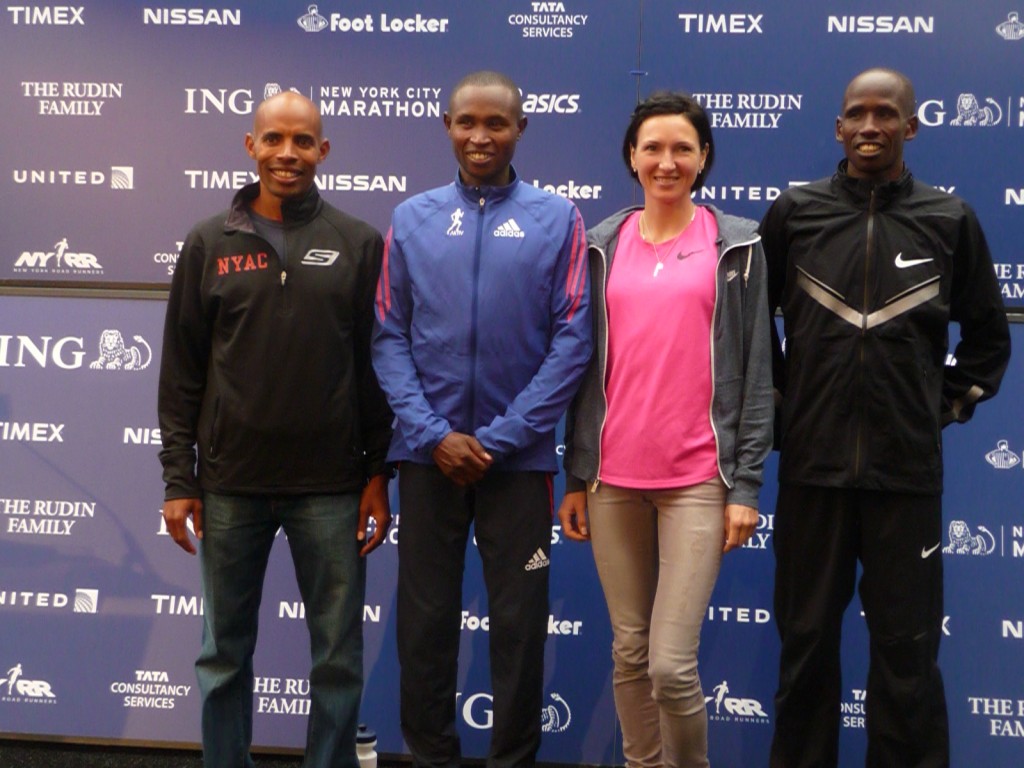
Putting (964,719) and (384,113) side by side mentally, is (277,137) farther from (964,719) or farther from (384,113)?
(964,719)

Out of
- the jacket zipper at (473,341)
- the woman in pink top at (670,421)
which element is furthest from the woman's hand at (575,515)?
the jacket zipper at (473,341)

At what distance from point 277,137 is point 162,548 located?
1558mm

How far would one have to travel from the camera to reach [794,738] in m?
2.85

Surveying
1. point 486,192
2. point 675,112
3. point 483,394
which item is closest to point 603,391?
point 483,394

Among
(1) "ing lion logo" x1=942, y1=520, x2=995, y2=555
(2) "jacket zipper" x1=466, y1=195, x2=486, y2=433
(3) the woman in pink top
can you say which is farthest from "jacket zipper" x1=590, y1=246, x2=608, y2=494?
(1) "ing lion logo" x1=942, y1=520, x2=995, y2=555

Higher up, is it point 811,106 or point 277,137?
point 811,106

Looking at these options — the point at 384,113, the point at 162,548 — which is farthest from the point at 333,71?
the point at 162,548

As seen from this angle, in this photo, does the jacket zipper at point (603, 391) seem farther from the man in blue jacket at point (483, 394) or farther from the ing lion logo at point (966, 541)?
the ing lion logo at point (966, 541)

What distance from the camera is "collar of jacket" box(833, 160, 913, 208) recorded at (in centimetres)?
274

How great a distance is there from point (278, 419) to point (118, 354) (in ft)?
4.07

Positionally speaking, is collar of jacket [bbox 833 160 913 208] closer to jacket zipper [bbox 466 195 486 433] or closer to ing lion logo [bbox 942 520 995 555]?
jacket zipper [bbox 466 195 486 433]

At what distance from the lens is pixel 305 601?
291 centimetres

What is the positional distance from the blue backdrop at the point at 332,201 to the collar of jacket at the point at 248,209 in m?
0.84

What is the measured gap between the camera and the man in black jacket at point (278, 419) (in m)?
2.78
